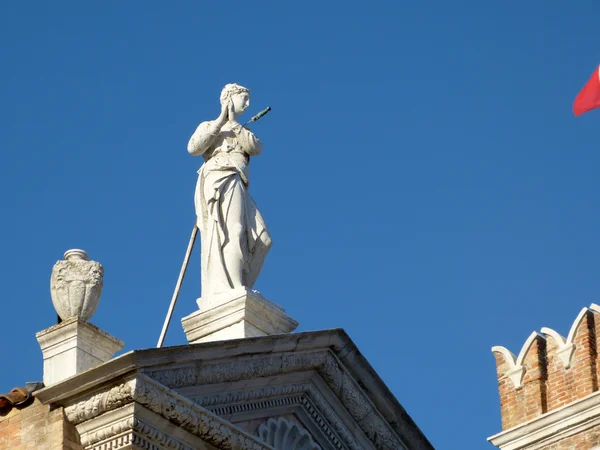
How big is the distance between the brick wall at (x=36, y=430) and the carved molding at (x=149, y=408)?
0.51 ft

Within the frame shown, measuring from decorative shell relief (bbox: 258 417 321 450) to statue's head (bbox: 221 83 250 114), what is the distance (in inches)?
180

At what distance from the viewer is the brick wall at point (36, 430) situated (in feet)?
65.6

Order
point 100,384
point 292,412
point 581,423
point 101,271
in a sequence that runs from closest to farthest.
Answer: point 100,384 → point 101,271 → point 292,412 → point 581,423

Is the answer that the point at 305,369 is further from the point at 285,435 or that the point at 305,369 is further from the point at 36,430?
the point at 36,430

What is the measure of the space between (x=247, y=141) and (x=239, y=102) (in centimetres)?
66

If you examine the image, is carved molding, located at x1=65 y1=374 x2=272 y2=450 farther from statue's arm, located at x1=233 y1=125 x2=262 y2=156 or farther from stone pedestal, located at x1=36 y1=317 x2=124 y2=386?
statue's arm, located at x1=233 y1=125 x2=262 y2=156

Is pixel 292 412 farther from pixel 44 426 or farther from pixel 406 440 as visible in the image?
pixel 44 426

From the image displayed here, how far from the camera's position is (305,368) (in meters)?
22.9

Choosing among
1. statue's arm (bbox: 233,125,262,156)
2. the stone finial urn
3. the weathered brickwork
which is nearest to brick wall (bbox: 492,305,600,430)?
the weathered brickwork

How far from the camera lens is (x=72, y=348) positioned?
2075cm

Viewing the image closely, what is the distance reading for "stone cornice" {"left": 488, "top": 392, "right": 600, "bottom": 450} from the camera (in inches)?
1347

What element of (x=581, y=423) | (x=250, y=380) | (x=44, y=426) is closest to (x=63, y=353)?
(x=44, y=426)

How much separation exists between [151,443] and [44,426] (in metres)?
1.18

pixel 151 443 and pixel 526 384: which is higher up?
pixel 526 384
